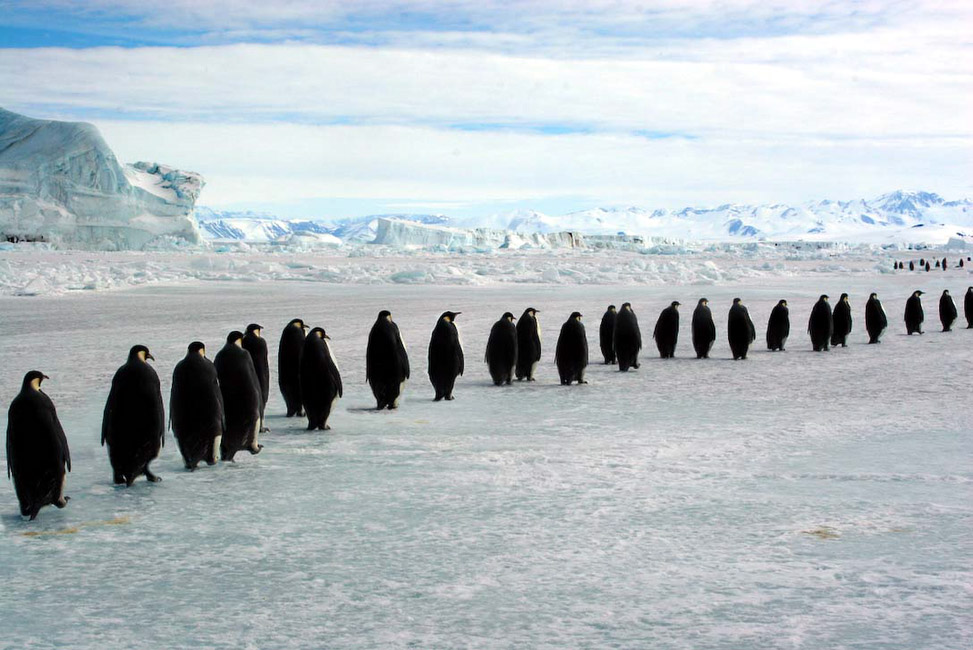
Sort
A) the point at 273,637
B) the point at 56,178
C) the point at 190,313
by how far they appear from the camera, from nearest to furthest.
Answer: the point at 273,637 → the point at 190,313 → the point at 56,178

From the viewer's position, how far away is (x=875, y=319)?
14648 millimetres

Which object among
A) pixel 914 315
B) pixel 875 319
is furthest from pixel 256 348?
pixel 914 315

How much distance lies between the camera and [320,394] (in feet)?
25.0

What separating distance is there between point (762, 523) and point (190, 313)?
1642 cm

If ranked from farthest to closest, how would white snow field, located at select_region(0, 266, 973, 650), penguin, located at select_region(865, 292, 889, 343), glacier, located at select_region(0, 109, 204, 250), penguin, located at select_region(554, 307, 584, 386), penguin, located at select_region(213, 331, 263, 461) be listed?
glacier, located at select_region(0, 109, 204, 250), penguin, located at select_region(865, 292, 889, 343), penguin, located at select_region(554, 307, 584, 386), penguin, located at select_region(213, 331, 263, 461), white snow field, located at select_region(0, 266, 973, 650)

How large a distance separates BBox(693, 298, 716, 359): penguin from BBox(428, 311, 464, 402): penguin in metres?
4.51

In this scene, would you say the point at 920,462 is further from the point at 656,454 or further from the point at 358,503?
the point at 358,503

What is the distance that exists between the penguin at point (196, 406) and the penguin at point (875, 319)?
11192 millimetres

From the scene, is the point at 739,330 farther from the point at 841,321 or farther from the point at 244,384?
the point at 244,384

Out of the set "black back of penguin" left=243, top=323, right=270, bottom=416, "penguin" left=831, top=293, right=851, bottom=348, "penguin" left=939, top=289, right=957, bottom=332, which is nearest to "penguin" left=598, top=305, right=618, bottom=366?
"penguin" left=831, top=293, right=851, bottom=348

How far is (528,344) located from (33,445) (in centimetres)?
630

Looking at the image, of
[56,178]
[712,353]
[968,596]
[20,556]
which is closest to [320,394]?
[20,556]

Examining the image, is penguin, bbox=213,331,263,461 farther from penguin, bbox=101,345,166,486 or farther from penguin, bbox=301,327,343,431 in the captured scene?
penguin, bbox=301,327,343,431

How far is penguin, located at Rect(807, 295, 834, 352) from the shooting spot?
13.5m
